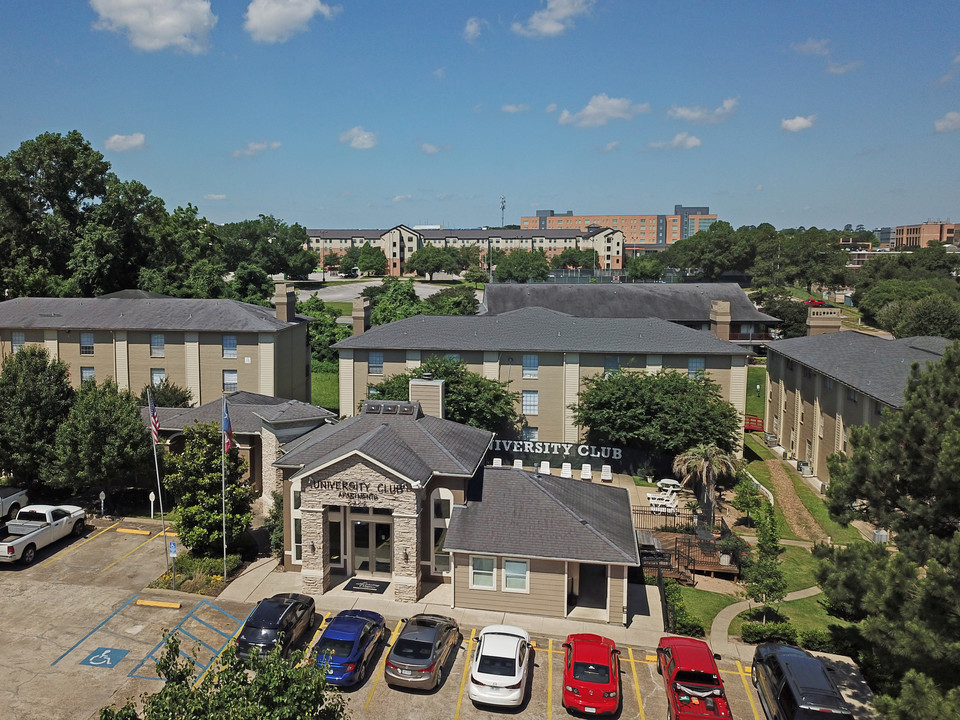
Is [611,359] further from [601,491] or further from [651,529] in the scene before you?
[601,491]

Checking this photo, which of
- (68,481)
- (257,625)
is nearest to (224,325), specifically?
(68,481)

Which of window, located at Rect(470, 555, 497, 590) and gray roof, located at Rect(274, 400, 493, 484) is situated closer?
window, located at Rect(470, 555, 497, 590)

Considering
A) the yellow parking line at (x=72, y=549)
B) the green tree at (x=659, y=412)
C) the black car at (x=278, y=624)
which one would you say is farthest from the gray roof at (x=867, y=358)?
the yellow parking line at (x=72, y=549)

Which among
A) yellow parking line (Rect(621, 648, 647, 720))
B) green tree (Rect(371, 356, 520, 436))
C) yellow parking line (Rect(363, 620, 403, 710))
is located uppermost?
green tree (Rect(371, 356, 520, 436))

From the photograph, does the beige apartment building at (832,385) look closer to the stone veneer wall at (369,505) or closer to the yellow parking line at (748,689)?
the yellow parking line at (748,689)

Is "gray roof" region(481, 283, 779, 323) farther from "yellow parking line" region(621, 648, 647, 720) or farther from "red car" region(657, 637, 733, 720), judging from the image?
"red car" region(657, 637, 733, 720)

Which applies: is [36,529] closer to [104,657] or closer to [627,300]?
[104,657]

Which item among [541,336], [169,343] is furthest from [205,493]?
[169,343]

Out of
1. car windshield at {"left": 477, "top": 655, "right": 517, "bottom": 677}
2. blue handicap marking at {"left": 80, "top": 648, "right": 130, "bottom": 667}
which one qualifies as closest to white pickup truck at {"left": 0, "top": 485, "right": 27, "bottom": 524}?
blue handicap marking at {"left": 80, "top": 648, "right": 130, "bottom": 667}
